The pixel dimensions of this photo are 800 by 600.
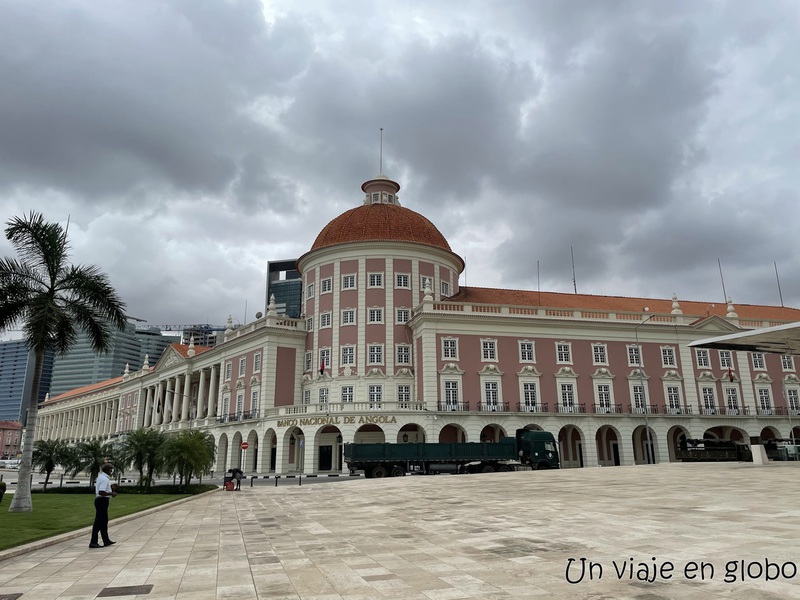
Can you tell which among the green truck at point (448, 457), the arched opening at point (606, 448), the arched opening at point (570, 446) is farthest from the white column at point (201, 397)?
the arched opening at point (606, 448)

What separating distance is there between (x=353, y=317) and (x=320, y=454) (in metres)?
12.6

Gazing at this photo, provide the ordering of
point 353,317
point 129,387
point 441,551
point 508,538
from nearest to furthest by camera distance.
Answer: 1. point 441,551
2. point 508,538
3. point 353,317
4. point 129,387

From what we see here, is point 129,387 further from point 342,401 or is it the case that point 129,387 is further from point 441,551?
point 441,551

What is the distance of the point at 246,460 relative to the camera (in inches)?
2259

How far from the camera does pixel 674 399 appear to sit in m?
58.3

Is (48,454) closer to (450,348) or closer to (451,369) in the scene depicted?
(451,369)

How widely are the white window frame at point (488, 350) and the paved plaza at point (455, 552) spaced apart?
107 feet

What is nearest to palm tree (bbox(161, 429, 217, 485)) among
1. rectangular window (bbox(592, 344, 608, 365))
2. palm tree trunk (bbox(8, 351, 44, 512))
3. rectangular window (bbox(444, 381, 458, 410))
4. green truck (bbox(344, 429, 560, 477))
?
green truck (bbox(344, 429, 560, 477))

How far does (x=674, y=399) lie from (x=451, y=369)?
872 inches

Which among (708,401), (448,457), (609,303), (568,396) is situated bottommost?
(448,457)

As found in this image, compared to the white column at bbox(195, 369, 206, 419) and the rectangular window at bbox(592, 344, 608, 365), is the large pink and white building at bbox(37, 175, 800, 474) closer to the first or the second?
the rectangular window at bbox(592, 344, 608, 365)

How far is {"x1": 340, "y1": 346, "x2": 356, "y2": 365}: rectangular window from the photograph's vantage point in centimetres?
5616

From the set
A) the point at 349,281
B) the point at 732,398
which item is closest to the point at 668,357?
the point at 732,398

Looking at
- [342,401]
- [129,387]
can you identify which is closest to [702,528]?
[342,401]
